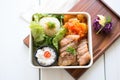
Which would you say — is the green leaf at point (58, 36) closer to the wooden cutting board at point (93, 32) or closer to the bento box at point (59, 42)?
the bento box at point (59, 42)

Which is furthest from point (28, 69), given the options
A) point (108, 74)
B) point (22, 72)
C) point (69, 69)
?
point (108, 74)

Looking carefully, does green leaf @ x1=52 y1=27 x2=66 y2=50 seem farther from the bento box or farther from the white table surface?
the white table surface

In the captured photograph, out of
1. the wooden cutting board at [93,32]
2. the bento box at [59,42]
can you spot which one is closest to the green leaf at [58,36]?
the bento box at [59,42]

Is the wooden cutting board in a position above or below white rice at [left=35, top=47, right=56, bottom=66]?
above

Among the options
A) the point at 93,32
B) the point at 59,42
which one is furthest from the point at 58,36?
the point at 93,32

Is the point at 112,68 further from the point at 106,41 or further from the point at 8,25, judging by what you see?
the point at 8,25

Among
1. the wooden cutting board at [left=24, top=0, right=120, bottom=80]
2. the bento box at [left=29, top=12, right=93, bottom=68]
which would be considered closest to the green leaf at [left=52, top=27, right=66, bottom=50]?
the bento box at [left=29, top=12, right=93, bottom=68]

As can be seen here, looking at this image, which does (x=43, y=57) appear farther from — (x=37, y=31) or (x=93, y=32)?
(x=93, y=32)
